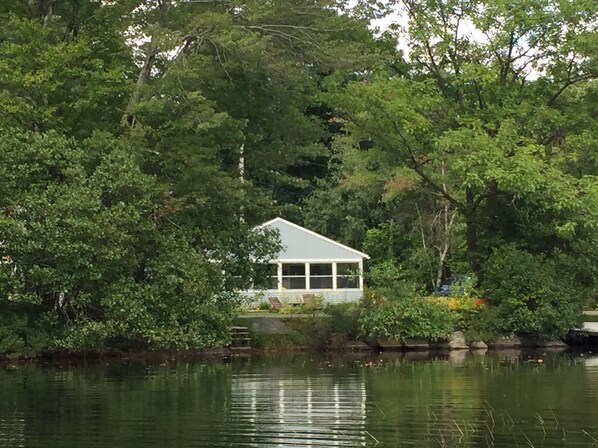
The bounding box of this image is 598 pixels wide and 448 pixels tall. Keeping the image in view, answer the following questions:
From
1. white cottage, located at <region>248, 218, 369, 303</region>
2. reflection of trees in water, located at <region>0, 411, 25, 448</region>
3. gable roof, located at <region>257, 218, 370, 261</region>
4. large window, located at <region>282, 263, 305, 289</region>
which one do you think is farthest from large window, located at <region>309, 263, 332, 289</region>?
reflection of trees in water, located at <region>0, 411, 25, 448</region>

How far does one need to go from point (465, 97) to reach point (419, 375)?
16.2 metres

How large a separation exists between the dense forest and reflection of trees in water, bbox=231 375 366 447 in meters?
6.61

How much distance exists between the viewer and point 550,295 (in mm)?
32562

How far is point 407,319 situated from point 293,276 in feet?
43.6

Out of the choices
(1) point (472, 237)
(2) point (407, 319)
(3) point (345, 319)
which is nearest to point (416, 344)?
(2) point (407, 319)

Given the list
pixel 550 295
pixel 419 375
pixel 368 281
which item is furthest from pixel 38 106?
pixel 368 281

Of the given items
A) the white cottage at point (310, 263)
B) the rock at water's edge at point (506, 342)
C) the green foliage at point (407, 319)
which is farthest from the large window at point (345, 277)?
the green foliage at point (407, 319)

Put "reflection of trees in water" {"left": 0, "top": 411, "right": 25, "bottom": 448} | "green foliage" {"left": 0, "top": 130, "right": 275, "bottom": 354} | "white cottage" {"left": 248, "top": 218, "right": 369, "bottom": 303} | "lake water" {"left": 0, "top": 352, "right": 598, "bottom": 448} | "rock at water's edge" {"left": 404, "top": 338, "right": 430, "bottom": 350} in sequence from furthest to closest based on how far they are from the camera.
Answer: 1. "white cottage" {"left": 248, "top": 218, "right": 369, "bottom": 303}
2. "rock at water's edge" {"left": 404, "top": 338, "right": 430, "bottom": 350}
3. "green foliage" {"left": 0, "top": 130, "right": 275, "bottom": 354}
4. "lake water" {"left": 0, "top": 352, "right": 598, "bottom": 448}
5. "reflection of trees in water" {"left": 0, "top": 411, "right": 25, "bottom": 448}

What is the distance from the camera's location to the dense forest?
26391 mm

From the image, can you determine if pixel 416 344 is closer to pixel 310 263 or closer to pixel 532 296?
pixel 532 296

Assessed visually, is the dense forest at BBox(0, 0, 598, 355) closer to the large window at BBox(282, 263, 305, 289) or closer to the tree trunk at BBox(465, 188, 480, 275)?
the tree trunk at BBox(465, 188, 480, 275)

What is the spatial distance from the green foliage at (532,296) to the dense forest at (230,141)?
0.27 feet

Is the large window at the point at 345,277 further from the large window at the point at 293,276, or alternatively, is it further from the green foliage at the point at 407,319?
the green foliage at the point at 407,319

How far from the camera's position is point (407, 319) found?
31938 mm
